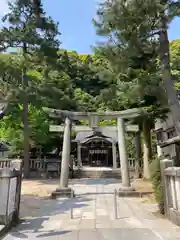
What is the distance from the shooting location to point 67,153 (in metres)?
10.8

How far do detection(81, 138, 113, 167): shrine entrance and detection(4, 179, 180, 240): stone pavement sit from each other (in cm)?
1744

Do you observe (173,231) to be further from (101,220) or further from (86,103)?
(86,103)

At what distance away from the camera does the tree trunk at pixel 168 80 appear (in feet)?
31.1

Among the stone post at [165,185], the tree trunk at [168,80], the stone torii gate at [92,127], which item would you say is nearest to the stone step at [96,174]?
the stone torii gate at [92,127]

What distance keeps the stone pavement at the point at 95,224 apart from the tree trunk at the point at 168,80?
3.47m

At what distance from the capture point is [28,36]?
1538 centimetres

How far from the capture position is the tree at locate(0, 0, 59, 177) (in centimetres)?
1534

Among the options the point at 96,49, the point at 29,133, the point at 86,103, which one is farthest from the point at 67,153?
the point at 86,103

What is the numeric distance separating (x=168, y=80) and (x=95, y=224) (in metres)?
6.07

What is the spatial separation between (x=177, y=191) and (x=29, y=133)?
39.2 feet

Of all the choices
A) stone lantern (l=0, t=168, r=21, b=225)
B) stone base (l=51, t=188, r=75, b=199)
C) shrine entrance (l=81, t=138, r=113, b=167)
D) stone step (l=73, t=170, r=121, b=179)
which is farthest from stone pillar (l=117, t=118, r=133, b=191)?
shrine entrance (l=81, t=138, r=113, b=167)

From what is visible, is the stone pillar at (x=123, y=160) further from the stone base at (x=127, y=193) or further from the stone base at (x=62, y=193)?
the stone base at (x=62, y=193)

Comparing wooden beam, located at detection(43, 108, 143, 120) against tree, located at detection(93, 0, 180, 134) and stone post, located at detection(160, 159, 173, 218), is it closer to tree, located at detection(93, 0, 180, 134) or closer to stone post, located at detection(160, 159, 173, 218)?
tree, located at detection(93, 0, 180, 134)

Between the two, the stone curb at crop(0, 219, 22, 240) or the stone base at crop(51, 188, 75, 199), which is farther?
the stone base at crop(51, 188, 75, 199)
